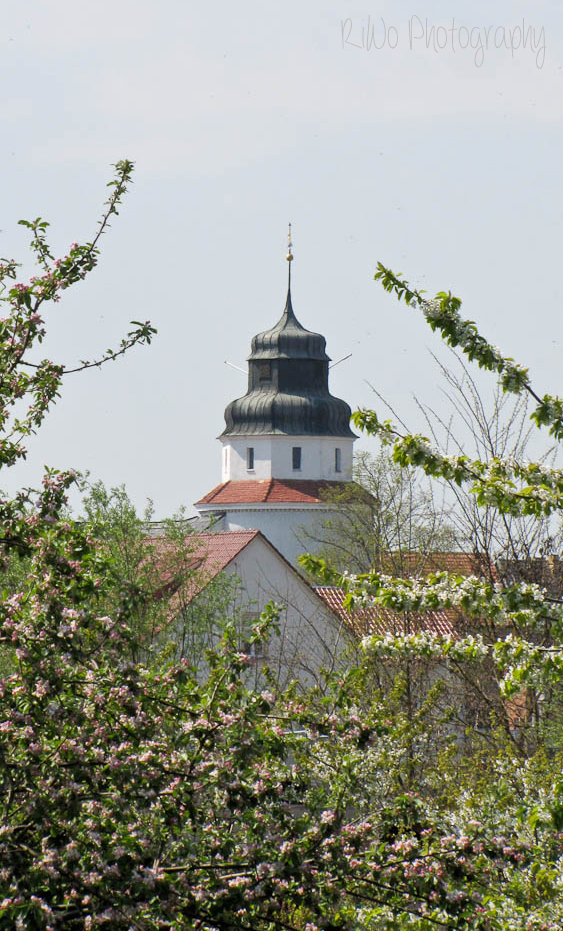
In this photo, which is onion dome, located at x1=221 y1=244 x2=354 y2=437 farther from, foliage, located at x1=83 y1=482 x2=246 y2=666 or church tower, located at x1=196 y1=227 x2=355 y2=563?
foliage, located at x1=83 y1=482 x2=246 y2=666

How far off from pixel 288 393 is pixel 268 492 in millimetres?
7950

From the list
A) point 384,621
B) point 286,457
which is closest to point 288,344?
point 286,457

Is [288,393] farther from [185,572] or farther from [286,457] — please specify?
[185,572]

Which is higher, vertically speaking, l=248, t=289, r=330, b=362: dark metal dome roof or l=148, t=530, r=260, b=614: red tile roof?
l=248, t=289, r=330, b=362: dark metal dome roof

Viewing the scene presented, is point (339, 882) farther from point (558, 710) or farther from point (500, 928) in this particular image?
point (558, 710)

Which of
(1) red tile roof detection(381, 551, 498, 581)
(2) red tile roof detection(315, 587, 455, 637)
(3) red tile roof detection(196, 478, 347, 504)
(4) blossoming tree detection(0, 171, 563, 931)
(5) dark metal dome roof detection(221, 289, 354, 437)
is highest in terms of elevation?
(5) dark metal dome roof detection(221, 289, 354, 437)

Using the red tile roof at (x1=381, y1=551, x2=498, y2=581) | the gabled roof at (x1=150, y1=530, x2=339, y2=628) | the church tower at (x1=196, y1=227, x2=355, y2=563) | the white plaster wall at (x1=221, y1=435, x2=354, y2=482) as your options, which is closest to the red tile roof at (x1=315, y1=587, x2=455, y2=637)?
the red tile roof at (x1=381, y1=551, x2=498, y2=581)

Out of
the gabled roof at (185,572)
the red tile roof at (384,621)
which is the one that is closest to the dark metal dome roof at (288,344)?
the gabled roof at (185,572)

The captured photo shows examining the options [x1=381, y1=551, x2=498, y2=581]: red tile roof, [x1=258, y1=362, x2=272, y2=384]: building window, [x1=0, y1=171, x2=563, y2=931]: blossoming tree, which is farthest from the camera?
[x1=258, y1=362, x2=272, y2=384]: building window

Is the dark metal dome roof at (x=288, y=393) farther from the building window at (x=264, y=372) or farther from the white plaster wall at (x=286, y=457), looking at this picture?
the white plaster wall at (x=286, y=457)

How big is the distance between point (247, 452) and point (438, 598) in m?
79.4

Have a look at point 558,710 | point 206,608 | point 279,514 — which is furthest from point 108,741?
point 279,514

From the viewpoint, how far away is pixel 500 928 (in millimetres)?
6480

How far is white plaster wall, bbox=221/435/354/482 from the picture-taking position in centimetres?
8400
